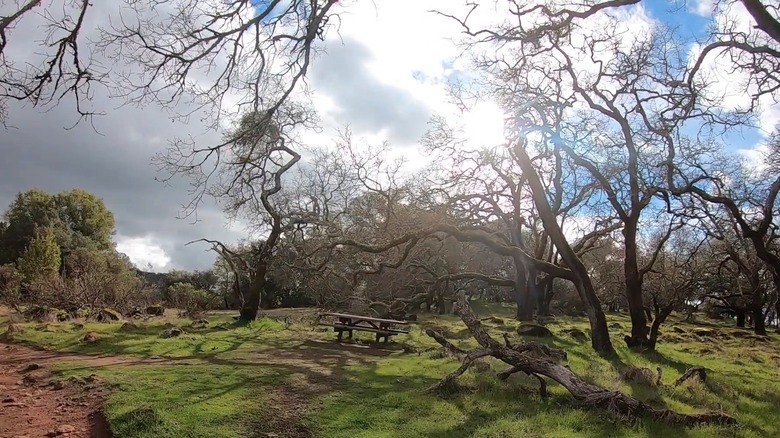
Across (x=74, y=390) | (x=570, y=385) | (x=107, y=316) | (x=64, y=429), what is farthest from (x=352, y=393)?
(x=107, y=316)

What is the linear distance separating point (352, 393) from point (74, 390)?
3918 millimetres

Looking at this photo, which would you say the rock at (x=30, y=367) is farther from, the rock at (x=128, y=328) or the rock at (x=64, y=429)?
the rock at (x=128, y=328)

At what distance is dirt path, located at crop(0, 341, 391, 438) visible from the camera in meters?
6.21

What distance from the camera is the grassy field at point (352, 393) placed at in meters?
6.18

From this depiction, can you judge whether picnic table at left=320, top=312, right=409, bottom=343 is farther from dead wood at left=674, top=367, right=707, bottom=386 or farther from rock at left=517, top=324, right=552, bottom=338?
dead wood at left=674, top=367, right=707, bottom=386

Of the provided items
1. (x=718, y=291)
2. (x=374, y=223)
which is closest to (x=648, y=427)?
(x=374, y=223)

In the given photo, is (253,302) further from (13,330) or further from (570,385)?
(570,385)

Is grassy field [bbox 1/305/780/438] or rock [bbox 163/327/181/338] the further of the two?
rock [bbox 163/327/181/338]

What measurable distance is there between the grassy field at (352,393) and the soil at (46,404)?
252 millimetres

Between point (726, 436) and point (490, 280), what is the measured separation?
35.0 feet

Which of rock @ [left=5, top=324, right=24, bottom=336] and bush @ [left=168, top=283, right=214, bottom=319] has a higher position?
bush @ [left=168, top=283, right=214, bottom=319]

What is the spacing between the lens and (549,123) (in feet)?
46.0

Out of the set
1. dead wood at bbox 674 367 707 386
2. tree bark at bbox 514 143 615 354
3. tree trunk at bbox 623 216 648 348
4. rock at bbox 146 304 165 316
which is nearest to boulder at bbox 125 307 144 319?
rock at bbox 146 304 165 316

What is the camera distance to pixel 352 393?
776 cm
